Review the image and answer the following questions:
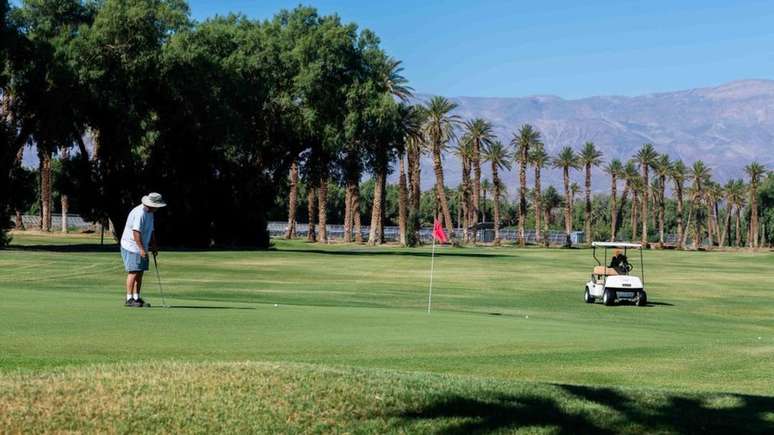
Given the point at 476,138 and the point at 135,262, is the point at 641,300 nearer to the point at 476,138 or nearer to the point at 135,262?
the point at 135,262

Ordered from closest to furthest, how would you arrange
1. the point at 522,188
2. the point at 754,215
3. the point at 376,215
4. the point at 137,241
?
the point at 137,241, the point at 376,215, the point at 522,188, the point at 754,215

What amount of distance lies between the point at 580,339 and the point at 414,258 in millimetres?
52180

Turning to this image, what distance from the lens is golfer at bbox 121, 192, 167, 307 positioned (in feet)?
64.0

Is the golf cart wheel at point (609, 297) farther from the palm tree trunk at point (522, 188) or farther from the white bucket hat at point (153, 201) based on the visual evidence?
the palm tree trunk at point (522, 188)

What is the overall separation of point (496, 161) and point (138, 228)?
143666mm

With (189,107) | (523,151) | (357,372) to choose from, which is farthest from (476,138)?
(357,372)

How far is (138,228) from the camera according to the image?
768 inches

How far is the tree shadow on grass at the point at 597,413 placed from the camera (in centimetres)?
905

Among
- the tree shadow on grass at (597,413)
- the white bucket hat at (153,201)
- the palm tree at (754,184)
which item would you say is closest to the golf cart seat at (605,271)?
the white bucket hat at (153,201)

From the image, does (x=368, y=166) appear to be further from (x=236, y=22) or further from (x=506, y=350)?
(x=506, y=350)

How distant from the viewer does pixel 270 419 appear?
8.67 meters

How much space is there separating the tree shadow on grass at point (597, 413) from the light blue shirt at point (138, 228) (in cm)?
1107

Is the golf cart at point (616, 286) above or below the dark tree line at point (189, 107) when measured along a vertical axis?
below

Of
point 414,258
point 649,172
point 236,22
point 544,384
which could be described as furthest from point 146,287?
point 649,172
